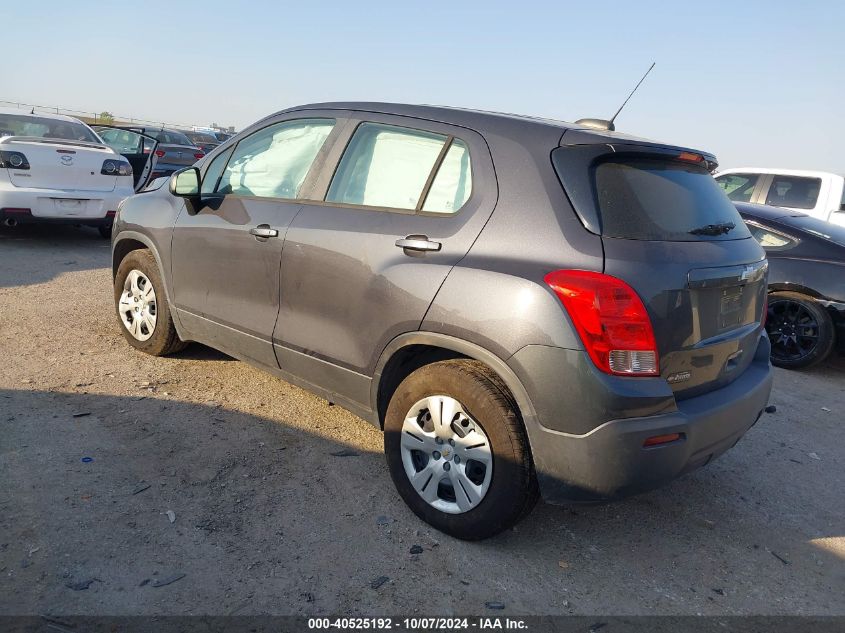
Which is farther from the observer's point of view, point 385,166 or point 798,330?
point 798,330

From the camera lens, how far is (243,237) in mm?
3803

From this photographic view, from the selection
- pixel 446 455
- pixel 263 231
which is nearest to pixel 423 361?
pixel 446 455

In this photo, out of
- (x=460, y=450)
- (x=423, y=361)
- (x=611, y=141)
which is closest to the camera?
(x=611, y=141)

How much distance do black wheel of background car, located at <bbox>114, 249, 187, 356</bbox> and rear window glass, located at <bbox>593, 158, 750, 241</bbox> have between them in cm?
310

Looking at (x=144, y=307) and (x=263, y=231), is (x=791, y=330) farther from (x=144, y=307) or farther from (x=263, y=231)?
(x=144, y=307)

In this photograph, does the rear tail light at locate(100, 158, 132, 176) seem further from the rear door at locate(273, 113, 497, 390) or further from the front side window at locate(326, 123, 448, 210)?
the front side window at locate(326, 123, 448, 210)

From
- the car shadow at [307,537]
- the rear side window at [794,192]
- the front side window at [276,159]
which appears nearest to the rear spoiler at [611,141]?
the front side window at [276,159]

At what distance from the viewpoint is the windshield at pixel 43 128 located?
8273 mm

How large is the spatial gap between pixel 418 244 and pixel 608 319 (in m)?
0.91

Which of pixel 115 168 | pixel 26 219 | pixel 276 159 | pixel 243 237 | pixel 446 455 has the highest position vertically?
pixel 276 159

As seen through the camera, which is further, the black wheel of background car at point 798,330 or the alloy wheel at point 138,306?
the black wheel of background car at point 798,330

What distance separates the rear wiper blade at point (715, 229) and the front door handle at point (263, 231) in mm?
2075

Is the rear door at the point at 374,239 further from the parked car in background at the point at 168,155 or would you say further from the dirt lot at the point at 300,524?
the parked car in background at the point at 168,155

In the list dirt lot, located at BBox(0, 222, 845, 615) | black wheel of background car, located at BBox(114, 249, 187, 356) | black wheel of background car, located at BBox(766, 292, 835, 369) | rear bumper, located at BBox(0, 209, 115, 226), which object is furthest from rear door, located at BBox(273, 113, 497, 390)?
rear bumper, located at BBox(0, 209, 115, 226)
